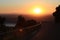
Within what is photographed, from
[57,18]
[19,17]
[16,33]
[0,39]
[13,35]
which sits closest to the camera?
[0,39]

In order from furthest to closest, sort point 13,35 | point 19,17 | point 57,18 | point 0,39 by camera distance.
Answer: point 57,18, point 19,17, point 13,35, point 0,39

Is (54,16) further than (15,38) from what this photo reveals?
Yes

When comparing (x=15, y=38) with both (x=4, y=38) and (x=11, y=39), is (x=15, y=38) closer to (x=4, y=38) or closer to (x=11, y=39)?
(x=11, y=39)

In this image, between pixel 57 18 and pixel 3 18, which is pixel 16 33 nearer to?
pixel 57 18

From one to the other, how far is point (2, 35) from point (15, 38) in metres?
3.18

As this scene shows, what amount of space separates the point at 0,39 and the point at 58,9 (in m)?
61.6

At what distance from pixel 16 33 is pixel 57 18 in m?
55.2

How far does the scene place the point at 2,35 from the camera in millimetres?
10344

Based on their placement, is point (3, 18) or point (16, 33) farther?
point (3, 18)

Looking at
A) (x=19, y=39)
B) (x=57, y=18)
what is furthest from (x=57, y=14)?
(x=19, y=39)

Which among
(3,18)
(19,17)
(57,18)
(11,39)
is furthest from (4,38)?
(3,18)

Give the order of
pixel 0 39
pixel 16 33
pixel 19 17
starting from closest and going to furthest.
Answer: pixel 0 39, pixel 16 33, pixel 19 17

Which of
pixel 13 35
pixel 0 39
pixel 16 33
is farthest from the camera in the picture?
pixel 16 33

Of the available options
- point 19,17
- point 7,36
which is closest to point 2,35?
point 7,36
